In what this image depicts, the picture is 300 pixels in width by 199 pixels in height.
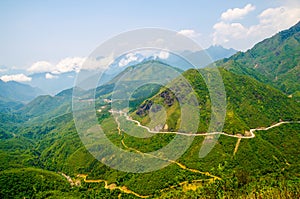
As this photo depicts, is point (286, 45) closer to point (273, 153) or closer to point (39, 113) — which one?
point (273, 153)

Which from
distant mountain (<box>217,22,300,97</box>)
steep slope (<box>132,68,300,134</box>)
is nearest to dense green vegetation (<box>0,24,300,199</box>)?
steep slope (<box>132,68,300,134</box>)

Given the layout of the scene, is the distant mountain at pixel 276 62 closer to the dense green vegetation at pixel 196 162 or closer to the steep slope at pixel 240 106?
the steep slope at pixel 240 106

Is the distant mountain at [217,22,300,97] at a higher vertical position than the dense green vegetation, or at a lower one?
higher

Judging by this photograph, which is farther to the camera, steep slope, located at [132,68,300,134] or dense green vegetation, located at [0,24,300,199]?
steep slope, located at [132,68,300,134]

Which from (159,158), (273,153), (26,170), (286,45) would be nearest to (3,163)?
(26,170)

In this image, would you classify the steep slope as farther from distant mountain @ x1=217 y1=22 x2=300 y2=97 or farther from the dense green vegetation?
distant mountain @ x1=217 y1=22 x2=300 y2=97

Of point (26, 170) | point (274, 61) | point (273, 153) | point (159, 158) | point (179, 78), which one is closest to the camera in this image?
point (159, 158)

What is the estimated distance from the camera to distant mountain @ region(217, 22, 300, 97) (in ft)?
285

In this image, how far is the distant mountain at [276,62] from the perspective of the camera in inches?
3415

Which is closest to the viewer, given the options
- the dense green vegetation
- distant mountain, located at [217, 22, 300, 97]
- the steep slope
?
the dense green vegetation

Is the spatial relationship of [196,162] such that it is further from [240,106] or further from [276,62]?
[276,62]

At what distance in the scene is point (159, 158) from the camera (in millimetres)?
37062

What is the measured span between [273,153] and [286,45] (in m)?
85.8

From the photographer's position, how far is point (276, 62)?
10662 cm
